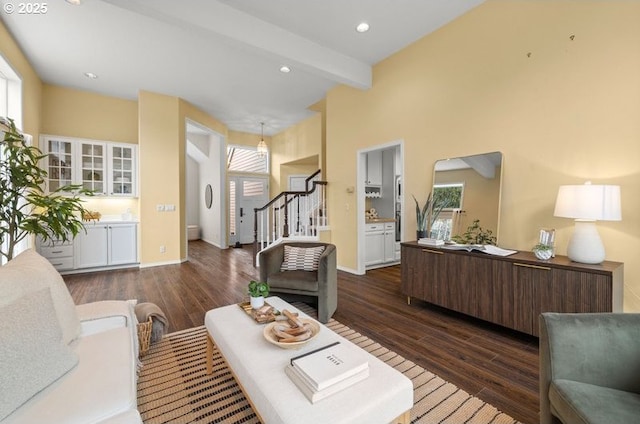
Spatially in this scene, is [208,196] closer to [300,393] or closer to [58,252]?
[58,252]

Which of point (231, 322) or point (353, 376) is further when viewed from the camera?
point (231, 322)

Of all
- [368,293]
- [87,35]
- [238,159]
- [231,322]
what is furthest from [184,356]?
[238,159]

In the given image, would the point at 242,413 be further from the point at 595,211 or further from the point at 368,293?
the point at 595,211

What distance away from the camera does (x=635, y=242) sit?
208cm

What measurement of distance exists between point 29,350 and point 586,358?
235cm

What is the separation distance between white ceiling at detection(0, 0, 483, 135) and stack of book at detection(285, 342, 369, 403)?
318 centimetres

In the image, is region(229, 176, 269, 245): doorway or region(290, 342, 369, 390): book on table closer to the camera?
region(290, 342, 369, 390): book on table

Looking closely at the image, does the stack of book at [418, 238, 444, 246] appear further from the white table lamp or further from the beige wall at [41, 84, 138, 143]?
the beige wall at [41, 84, 138, 143]

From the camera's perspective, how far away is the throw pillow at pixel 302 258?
3.04 metres

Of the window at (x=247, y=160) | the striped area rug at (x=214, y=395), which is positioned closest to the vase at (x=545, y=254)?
the striped area rug at (x=214, y=395)

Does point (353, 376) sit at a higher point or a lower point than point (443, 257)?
lower

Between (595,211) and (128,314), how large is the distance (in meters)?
3.35

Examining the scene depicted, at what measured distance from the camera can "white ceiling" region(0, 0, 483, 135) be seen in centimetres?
288

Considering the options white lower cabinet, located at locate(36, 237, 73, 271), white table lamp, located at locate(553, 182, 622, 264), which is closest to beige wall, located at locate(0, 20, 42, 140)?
white lower cabinet, located at locate(36, 237, 73, 271)
